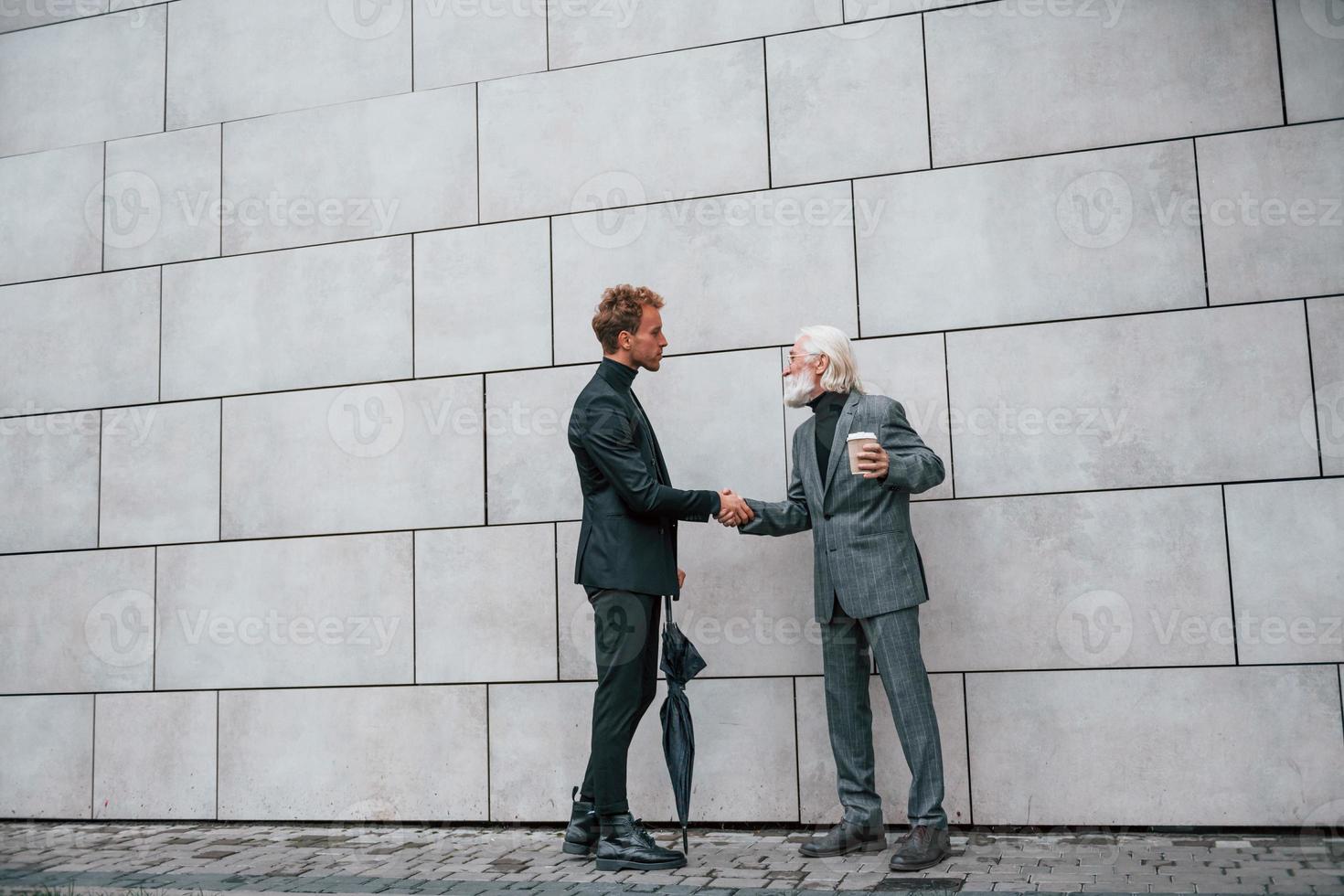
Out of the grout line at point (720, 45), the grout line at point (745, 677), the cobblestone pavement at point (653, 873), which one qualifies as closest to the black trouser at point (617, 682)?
the cobblestone pavement at point (653, 873)

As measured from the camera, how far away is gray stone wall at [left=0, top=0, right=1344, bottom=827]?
5422 mm

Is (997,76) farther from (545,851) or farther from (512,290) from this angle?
(545,851)

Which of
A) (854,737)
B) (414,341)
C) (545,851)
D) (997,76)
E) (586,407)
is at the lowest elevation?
(545,851)

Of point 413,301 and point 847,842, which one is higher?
point 413,301

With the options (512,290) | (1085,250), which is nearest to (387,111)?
(512,290)

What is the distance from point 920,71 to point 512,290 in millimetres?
2413

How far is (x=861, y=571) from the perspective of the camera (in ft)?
16.4

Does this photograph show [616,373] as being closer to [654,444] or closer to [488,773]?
[654,444]

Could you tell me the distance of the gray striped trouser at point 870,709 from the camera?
4895mm

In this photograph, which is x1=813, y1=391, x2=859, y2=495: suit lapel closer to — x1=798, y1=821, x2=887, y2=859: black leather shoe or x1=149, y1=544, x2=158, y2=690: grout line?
x1=798, y1=821, x2=887, y2=859: black leather shoe

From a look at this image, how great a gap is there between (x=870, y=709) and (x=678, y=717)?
94 centimetres

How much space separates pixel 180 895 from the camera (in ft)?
15.5

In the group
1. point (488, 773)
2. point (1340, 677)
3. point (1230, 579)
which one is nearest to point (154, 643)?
point (488, 773)

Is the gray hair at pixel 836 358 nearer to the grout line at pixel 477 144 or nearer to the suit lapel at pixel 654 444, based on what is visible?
the suit lapel at pixel 654 444
